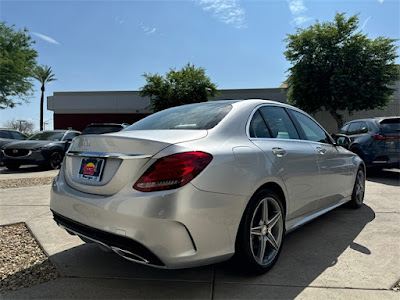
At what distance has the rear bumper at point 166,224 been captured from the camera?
6.17ft

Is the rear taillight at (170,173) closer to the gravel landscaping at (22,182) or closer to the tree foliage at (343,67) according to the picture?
the gravel landscaping at (22,182)

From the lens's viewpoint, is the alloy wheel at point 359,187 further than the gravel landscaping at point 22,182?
No

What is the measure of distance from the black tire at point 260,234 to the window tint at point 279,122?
2.35 feet

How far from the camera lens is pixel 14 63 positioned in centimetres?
1947

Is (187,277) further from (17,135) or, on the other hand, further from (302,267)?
(17,135)

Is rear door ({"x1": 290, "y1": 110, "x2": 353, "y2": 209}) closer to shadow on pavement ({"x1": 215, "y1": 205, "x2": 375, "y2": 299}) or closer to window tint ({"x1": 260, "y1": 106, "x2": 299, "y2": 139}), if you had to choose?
window tint ({"x1": 260, "y1": 106, "x2": 299, "y2": 139})

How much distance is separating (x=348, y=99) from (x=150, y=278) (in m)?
22.2

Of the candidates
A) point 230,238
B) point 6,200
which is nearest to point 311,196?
point 230,238

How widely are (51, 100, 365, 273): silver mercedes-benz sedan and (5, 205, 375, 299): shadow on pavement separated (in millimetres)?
193

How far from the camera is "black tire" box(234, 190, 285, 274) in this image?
2.29 meters

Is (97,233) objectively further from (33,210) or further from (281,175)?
(33,210)

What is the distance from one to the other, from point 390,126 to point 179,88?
21.3m

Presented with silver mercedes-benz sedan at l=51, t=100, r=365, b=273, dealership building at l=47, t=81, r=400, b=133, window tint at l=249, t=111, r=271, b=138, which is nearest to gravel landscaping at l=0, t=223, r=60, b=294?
silver mercedes-benz sedan at l=51, t=100, r=365, b=273

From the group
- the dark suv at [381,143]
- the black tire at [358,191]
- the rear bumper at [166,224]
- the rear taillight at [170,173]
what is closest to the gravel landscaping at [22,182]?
the rear bumper at [166,224]
